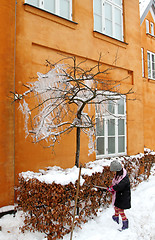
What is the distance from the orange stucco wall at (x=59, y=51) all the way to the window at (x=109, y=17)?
24 centimetres

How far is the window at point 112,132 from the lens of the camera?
274 inches

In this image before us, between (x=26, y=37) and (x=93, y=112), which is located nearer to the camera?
(x=26, y=37)

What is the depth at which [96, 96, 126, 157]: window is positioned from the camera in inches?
274

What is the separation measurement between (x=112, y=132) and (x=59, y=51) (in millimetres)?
3168

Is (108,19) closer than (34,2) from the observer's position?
No

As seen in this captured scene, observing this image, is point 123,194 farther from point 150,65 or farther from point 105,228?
point 150,65

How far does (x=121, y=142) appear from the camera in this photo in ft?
25.1

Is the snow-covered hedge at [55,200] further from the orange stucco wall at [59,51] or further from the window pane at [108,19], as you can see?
the window pane at [108,19]

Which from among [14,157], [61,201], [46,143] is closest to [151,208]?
[61,201]

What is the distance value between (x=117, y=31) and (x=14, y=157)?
579 cm

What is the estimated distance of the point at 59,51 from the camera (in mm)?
5863

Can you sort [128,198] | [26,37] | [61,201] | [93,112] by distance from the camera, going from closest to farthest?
[61,201]
[128,198]
[26,37]
[93,112]

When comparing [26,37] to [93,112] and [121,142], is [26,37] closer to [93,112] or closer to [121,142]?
[93,112]

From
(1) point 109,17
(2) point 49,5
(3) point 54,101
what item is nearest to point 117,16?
(1) point 109,17
